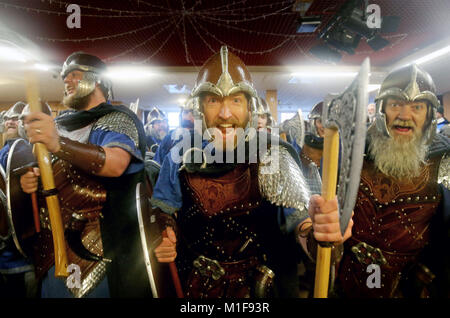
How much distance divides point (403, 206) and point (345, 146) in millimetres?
986

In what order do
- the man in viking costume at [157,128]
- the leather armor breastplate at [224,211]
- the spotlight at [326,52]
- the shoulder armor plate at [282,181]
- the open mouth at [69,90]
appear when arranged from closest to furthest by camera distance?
1. the shoulder armor plate at [282,181]
2. the leather armor breastplate at [224,211]
3. the open mouth at [69,90]
4. the spotlight at [326,52]
5. the man in viking costume at [157,128]

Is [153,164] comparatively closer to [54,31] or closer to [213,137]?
[213,137]

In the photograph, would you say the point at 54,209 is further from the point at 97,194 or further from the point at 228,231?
the point at 228,231

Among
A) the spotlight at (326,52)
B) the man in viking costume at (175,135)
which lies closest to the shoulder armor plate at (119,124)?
the man in viking costume at (175,135)

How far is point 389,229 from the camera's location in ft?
4.50

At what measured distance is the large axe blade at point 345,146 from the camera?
2.01 ft

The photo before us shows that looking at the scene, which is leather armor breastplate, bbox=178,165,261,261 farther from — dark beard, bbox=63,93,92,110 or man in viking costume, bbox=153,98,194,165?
dark beard, bbox=63,93,92,110

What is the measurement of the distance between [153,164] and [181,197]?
926 mm

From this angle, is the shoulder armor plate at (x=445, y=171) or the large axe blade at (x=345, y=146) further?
the shoulder armor plate at (x=445, y=171)

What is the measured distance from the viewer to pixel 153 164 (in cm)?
221

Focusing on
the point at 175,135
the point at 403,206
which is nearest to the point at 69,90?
the point at 175,135

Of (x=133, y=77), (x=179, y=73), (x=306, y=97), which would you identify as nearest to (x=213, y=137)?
(x=179, y=73)

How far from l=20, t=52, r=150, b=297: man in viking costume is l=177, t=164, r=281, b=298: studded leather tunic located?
48cm

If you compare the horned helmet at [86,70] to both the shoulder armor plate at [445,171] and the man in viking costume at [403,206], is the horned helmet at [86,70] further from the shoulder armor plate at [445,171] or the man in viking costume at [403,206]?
the shoulder armor plate at [445,171]
